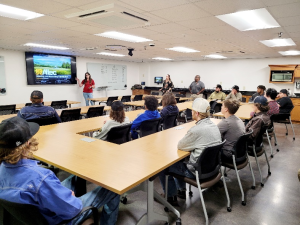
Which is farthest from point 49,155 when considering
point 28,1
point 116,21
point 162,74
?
point 162,74

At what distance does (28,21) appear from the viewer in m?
3.81

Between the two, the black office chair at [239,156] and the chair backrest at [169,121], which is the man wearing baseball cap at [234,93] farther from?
the black office chair at [239,156]

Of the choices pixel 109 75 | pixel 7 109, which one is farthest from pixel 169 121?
pixel 109 75

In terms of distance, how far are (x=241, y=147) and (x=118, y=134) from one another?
161 cm

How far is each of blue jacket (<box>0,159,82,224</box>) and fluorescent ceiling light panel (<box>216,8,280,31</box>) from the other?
11.1 ft

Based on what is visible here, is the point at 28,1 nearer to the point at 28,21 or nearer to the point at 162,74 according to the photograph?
the point at 28,21

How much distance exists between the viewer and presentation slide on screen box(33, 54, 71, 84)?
8.38 meters

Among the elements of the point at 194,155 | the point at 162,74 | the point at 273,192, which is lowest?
the point at 273,192

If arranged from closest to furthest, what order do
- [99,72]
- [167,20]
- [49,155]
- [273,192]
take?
1. [49,155]
2. [273,192]
3. [167,20]
4. [99,72]

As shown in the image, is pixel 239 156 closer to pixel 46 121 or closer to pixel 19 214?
pixel 19 214

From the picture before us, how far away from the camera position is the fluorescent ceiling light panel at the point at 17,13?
3.33 metres

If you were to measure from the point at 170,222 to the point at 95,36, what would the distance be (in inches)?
176

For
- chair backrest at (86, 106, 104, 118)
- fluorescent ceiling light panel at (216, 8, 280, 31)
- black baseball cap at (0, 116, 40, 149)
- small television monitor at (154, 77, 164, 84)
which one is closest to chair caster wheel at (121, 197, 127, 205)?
black baseball cap at (0, 116, 40, 149)

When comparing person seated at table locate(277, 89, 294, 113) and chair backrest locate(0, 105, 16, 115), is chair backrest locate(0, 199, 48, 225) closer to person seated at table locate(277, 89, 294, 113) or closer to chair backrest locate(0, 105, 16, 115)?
chair backrest locate(0, 105, 16, 115)
